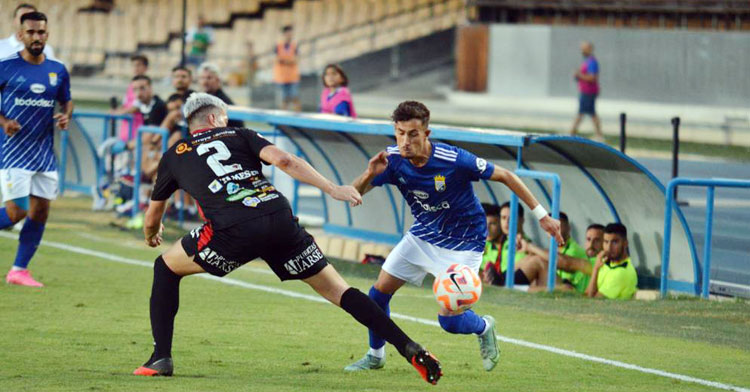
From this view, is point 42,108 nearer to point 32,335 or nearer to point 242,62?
point 32,335

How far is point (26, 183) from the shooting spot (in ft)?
36.5

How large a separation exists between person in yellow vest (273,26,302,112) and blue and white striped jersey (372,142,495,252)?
2354 centimetres

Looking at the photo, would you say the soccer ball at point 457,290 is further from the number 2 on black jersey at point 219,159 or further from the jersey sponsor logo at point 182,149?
the jersey sponsor logo at point 182,149

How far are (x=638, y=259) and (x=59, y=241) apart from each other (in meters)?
6.54

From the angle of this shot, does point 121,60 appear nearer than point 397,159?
No

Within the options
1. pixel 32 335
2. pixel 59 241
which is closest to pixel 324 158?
pixel 59 241

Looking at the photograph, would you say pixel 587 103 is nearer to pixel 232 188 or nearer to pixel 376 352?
pixel 376 352

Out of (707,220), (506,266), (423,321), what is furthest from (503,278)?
(423,321)

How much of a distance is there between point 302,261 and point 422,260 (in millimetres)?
998

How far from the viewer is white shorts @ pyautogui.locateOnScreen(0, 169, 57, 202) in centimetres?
1112

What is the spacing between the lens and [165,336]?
756 centimetres

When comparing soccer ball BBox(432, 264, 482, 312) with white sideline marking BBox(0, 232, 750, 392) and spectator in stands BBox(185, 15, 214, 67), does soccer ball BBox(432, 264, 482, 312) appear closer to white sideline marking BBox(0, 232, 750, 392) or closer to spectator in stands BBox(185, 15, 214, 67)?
white sideline marking BBox(0, 232, 750, 392)

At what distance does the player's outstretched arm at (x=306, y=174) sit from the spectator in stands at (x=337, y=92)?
26.8 ft

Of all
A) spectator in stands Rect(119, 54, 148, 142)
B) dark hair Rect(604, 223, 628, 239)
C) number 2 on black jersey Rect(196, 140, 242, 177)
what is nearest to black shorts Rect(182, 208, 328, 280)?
number 2 on black jersey Rect(196, 140, 242, 177)
